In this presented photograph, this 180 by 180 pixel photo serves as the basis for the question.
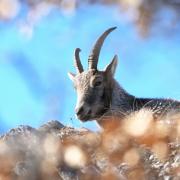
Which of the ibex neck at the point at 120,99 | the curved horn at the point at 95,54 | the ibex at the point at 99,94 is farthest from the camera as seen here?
the curved horn at the point at 95,54

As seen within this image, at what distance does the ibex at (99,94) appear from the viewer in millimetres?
11984

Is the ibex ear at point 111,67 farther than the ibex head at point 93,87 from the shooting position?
Yes

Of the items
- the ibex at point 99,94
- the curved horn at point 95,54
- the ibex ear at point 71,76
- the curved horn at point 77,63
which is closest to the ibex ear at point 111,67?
the ibex at point 99,94

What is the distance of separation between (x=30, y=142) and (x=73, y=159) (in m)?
0.78

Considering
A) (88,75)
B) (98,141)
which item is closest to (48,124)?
(98,141)

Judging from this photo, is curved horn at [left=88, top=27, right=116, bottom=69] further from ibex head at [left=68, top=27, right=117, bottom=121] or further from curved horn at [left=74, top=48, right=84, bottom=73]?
curved horn at [left=74, top=48, right=84, bottom=73]

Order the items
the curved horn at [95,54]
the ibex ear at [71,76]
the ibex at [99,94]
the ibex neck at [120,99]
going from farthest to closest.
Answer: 1. the ibex ear at [71,76]
2. the curved horn at [95,54]
3. the ibex neck at [120,99]
4. the ibex at [99,94]

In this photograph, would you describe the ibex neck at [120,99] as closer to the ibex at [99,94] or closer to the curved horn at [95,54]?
the ibex at [99,94]

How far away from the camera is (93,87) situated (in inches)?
505

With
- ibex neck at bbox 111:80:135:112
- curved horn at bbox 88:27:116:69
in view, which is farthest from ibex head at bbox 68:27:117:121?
ibex neck at bbox 111:80:135:112

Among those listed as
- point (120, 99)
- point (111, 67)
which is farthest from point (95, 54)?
point (120, 99)

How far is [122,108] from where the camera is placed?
12.6 metres

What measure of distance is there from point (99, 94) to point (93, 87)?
274 millimetres

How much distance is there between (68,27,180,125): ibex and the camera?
11984 mm
